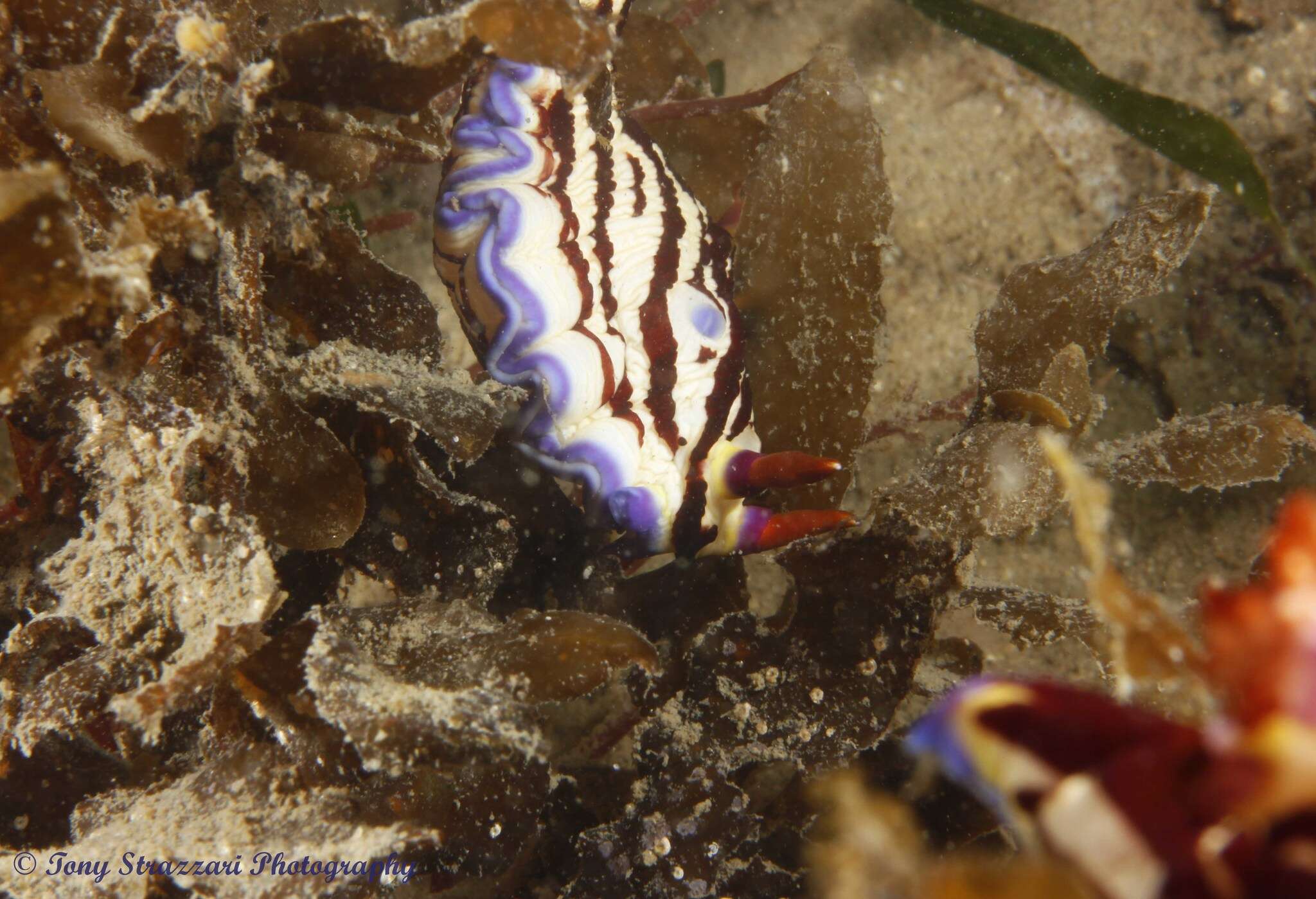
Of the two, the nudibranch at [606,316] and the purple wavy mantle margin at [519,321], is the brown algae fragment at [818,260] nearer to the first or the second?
the nudibranch at [606,316]

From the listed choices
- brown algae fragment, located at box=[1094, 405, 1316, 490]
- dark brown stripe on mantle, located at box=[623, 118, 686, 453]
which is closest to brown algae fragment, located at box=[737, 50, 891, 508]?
dark brown stripe on mantle, located at box=[623, 118, 686, 453]

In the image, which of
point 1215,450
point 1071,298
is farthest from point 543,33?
point 1215,450

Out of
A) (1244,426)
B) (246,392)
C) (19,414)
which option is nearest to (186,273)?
(246,392)

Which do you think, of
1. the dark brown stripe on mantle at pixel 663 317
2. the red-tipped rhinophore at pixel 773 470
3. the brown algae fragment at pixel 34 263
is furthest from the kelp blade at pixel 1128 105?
the brown algae fragment at pixel 34 263

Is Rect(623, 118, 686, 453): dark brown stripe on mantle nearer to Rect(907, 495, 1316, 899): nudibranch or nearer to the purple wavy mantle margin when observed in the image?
the purple wavy mantle margin

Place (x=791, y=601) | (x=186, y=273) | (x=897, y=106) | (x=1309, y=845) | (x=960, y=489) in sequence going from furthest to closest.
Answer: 1. (x=897, y=106)
2. (x=791, y=601)
3. (x=960, y=489)
4. (x=186, y=273)
5. (x=1309, y=845)

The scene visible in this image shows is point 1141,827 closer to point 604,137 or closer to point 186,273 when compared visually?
point 186,273
